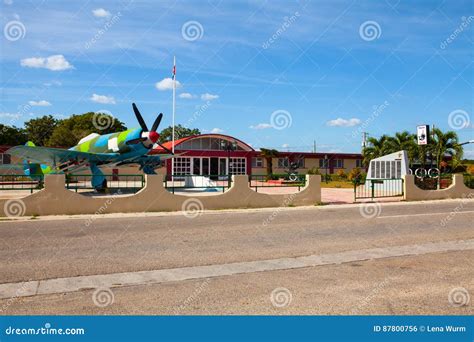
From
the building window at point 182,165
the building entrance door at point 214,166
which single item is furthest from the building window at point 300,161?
the building window at point 182,165

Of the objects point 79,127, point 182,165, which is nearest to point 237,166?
point 182,165

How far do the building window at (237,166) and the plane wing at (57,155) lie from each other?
21.1 metres

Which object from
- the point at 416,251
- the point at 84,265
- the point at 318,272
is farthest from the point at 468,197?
the point at 84,265

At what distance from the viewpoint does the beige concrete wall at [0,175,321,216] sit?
16234 millimetres

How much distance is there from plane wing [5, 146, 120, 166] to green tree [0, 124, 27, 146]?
139 ft

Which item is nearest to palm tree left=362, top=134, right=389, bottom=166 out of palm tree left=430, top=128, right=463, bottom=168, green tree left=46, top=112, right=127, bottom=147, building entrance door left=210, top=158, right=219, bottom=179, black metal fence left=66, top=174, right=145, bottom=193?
palm tree left=430, top=128, right=463, bottom=168

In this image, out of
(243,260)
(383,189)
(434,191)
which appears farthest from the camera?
(383,189)

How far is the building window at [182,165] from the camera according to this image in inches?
1842

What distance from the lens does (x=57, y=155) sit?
88.6 ft

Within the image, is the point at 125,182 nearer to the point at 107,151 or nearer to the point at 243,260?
the point at 107,151

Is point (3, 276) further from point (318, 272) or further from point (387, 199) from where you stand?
point (387, 199)

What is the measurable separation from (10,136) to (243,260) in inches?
2655

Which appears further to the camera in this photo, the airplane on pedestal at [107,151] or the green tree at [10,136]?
the green tree at [10,136]

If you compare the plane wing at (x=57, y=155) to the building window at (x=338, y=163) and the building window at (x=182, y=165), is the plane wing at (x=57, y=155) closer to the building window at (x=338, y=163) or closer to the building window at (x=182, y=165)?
the building window at (x=182, y=165)
